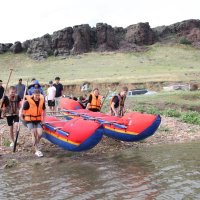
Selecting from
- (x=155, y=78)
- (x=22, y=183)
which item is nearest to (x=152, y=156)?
(x=22, y=183)

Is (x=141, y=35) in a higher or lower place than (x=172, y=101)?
higher

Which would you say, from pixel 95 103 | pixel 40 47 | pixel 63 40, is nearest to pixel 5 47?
pixel 40 47

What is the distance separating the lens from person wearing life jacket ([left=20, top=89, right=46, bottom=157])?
1177 cm

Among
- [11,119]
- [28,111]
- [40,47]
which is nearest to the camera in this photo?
[28,111]

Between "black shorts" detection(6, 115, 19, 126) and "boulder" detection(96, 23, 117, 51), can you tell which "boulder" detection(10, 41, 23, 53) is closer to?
"boulder" detection(96, 23, 117, 51)

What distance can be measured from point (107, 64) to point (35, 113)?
37.1m

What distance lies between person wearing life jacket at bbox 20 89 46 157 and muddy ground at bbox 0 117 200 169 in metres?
0.52

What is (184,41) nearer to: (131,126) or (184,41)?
(184,41)

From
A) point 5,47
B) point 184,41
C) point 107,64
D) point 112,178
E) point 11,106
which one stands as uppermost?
point 5,47

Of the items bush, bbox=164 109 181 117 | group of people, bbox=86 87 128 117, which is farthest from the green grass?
group of people, bbox=86 87 128 117

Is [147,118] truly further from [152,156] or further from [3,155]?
[3,155]

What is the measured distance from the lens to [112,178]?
9.64 meters

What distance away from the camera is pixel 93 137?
11.3 m

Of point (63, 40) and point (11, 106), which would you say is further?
point (63, 40)
